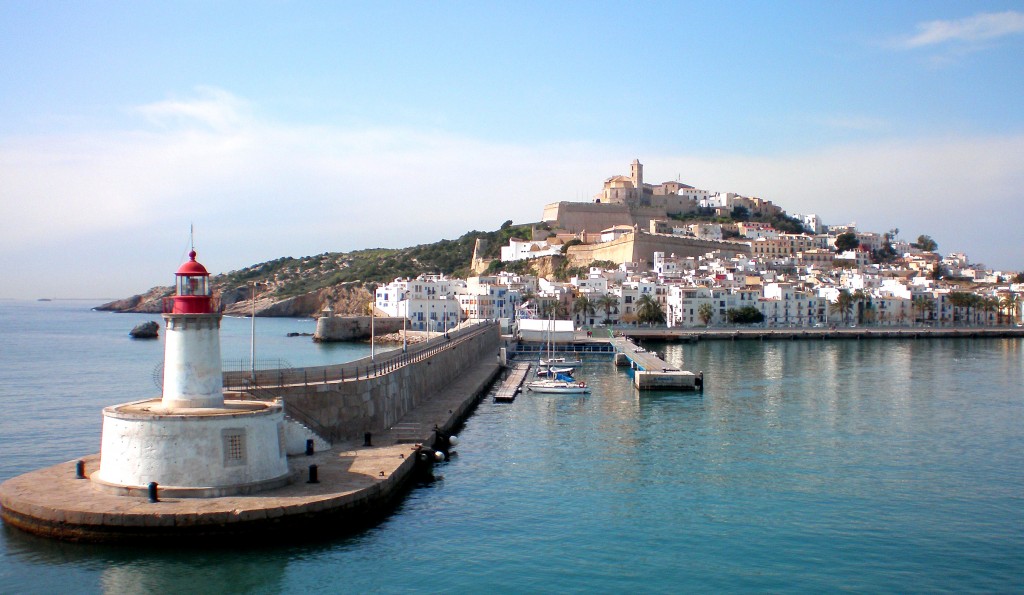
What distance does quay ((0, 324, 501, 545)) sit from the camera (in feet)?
43.7

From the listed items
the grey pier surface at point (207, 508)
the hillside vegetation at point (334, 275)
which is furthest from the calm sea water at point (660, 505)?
the hillside vegetation at point (334, 275)

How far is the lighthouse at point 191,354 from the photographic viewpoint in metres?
14.6

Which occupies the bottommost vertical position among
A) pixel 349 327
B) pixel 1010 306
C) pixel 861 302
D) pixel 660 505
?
pixel 660 505

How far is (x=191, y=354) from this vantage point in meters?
14.7

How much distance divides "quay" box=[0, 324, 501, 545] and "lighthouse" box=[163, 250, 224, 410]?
66.0 inches

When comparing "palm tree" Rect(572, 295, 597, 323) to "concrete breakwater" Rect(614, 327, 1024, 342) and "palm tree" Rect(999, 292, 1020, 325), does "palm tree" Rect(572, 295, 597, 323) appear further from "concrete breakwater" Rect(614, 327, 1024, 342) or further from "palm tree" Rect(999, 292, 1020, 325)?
"palm tree" Rect(999, 292, 1020, 325)

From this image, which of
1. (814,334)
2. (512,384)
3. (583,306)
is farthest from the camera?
(583,306)

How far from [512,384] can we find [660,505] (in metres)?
21.4

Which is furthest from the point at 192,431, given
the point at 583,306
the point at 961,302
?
the point at 961,302

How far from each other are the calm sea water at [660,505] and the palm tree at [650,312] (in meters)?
39.2

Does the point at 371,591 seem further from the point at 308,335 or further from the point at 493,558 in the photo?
the point at 308,335

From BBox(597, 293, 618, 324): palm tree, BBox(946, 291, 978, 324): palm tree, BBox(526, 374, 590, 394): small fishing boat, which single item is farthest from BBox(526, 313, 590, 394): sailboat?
BBox(946, 291, 978, 324): palm tree

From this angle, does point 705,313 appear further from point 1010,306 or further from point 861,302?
point 1010,306

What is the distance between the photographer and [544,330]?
209 feet
